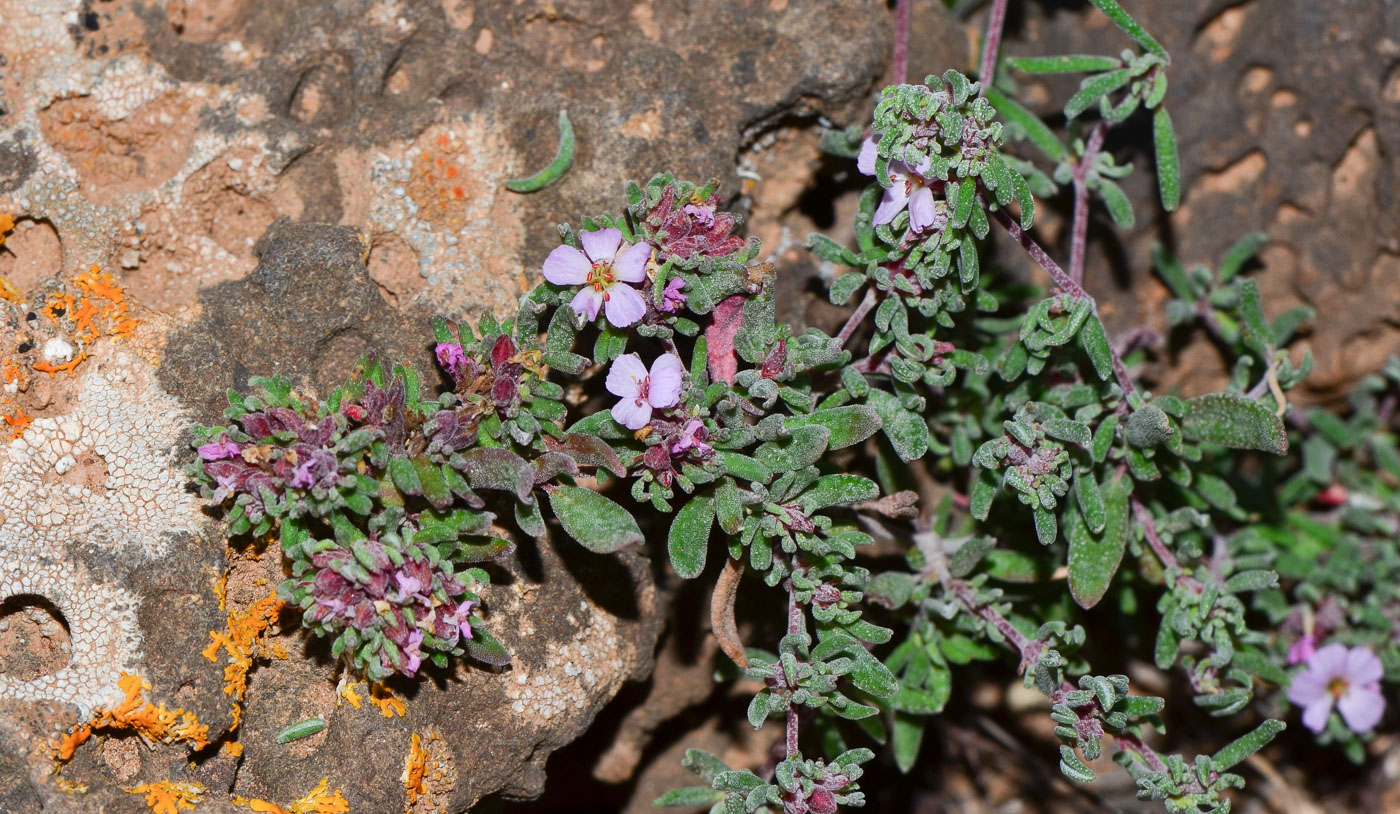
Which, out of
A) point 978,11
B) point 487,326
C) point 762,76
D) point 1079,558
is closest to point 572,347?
point 487,326

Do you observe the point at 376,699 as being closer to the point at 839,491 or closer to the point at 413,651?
the point at 413,651

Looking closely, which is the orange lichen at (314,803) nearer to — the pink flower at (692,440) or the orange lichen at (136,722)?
the orange lichen at (136,722)

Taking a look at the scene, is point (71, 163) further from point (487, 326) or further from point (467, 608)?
point (467, 608)

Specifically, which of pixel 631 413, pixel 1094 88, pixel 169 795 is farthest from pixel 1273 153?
pixel 169 795

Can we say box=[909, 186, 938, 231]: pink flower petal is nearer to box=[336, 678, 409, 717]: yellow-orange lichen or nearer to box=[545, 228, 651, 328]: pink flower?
box=[545, 228, 651, 328]: pink flower

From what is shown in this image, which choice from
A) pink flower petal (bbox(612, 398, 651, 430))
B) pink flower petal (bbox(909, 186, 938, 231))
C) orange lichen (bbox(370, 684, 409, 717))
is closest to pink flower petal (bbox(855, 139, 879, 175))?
pink flower petal (bbox(909, 186, 938, 231))

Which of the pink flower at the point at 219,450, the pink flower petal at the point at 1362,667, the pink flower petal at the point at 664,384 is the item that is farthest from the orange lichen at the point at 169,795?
the pink flower petal at the point at 1362,667
